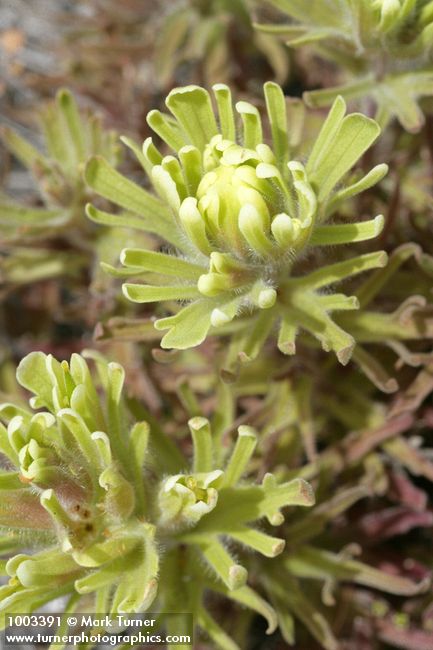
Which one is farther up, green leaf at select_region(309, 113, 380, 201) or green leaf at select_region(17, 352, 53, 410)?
green leaf at select_region(309, 113, 380, 201)

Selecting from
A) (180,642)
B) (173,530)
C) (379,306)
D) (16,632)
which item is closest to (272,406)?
(379,306)

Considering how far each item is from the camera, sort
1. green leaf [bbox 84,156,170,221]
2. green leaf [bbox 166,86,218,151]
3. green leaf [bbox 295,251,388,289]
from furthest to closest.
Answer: green leaf [bbox 84,156,170,221], green leaf [bbox 295,251,388,289], green leaf [bbox 166,86,218,151]

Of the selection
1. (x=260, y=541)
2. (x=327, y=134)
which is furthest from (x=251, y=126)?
(x=260, y=541)

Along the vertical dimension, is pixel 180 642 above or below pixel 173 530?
below

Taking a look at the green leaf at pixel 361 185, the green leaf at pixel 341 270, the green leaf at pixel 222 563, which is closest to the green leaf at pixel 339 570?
the green leaf at pixel 222 563

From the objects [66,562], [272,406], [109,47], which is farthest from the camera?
[109,47]

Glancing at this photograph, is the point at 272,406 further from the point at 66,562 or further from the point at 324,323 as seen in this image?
the point at 66,562

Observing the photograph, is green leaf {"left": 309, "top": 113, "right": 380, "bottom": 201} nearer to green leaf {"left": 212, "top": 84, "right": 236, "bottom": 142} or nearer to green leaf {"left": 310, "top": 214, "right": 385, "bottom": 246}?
green leaf {"left": 310, "top": 214, "right": 385, "bottom": 246}

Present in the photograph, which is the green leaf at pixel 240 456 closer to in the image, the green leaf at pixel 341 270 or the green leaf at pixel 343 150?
the green leaf at pixel 341 270

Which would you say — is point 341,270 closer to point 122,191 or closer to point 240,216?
point 240,216

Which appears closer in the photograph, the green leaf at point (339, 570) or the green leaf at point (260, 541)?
the green leaf at point (260, 541)

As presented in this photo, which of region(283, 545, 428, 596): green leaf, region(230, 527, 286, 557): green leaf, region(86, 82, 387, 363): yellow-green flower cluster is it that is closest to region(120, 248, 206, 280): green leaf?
region(86, 82, 387, 363): yellow-green flower cluster
